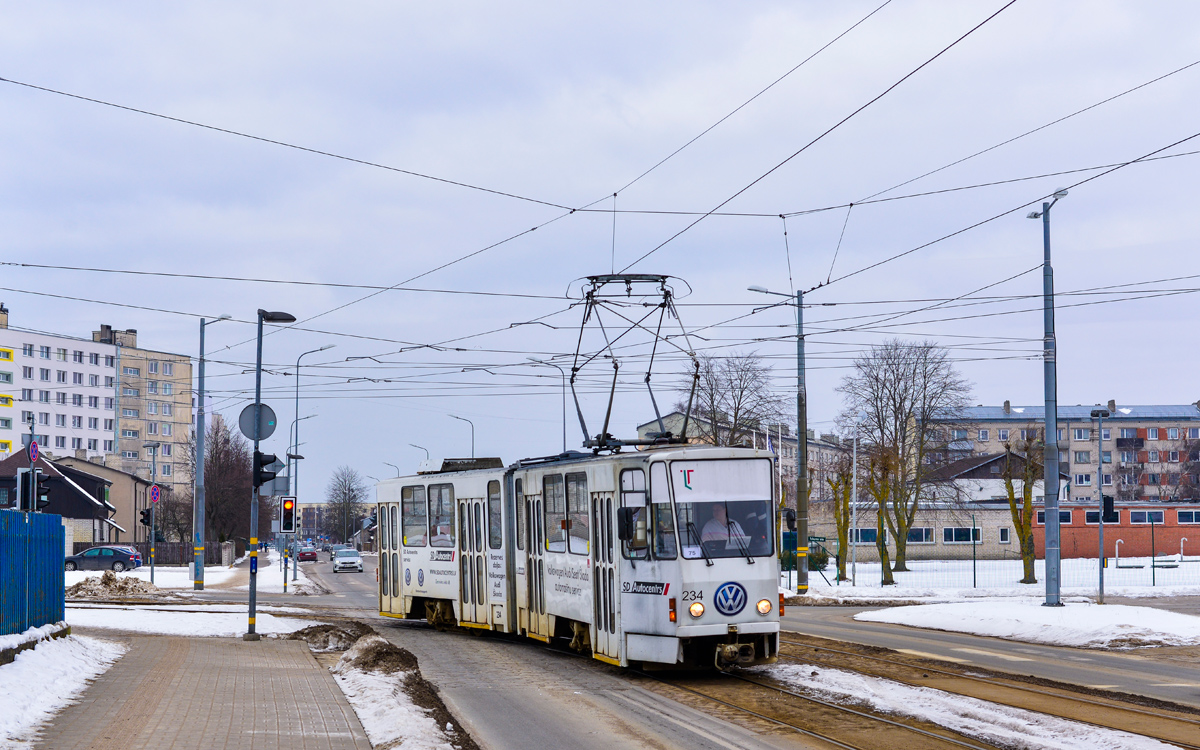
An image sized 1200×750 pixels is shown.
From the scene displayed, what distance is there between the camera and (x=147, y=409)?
417ft

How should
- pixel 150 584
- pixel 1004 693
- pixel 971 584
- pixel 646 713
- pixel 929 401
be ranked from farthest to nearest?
pixel 929 401 → pixel 971 584 → pixel 150 584 → pixel 1004 693 → pixel 646 713

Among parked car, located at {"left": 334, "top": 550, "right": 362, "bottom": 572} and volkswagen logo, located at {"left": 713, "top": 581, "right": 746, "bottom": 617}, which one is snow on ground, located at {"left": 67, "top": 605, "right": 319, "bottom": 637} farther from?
parked car, located at {"left": 334, "top": 550, "right": 362, "bottom": 572}

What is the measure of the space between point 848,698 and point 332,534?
16848 cm

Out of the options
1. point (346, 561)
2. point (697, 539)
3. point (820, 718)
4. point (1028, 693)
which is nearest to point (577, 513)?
point (697, 539)

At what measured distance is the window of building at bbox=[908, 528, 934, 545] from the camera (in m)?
69.4

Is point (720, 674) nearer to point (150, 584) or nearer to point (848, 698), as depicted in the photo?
point (848, 698)

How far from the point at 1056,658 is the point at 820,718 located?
758 centimetres

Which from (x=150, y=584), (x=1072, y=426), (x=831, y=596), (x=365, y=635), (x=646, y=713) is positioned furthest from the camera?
(x=1072, y=426)

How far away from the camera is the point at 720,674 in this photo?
14969mm

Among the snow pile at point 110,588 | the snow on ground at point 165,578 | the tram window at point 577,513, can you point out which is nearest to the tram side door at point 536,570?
the tram window at point 577,513

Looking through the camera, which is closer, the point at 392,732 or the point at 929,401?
the point at 392,732

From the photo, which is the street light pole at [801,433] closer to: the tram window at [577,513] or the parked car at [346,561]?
the tram window at [577,513]

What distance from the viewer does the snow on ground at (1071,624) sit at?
1964cm

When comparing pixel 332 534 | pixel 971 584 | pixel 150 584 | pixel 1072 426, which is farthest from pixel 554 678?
pixel 332 534
